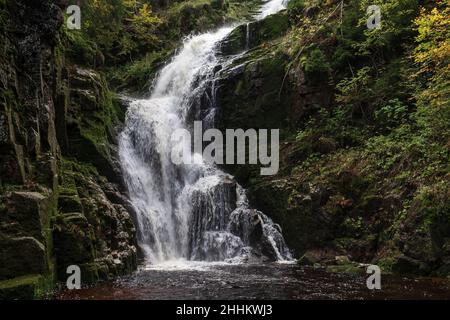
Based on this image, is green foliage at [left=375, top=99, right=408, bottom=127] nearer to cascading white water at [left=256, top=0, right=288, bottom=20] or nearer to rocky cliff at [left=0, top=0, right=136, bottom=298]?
rocky cliff at [left=0, top=0, right=136, bottom=298]

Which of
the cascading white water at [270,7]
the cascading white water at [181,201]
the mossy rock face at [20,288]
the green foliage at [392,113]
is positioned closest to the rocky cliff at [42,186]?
the mossy rock face at [20,288]

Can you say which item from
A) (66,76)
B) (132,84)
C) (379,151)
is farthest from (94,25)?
(379,151)

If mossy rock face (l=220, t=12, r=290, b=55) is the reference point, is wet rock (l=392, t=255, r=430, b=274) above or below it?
below

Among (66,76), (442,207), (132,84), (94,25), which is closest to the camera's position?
(442,207)

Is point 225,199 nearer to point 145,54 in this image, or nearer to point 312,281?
point 312,281

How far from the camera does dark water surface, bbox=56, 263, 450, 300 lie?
818 centimetres

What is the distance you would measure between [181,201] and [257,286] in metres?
7.54

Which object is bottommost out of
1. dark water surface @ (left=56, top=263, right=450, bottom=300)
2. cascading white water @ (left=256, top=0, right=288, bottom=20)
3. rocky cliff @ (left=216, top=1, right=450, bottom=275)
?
dark water surface @ (left=56, top=263, right=450, bottom=300)

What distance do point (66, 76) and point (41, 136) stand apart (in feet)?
12.9

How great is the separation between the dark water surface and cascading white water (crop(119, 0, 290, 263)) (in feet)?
9.98

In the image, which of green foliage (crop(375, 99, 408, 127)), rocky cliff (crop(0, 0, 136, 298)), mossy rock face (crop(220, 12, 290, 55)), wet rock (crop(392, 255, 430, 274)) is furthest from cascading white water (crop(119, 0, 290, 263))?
green foliage (crop(375, 99, 408, 127))

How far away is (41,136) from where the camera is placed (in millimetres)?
11016

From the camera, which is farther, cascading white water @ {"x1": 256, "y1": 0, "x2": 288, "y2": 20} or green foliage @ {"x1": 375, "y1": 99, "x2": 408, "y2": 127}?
cascading white water @ {"x1": 256, "y1": 0, "x2": 288, "y2": 20}

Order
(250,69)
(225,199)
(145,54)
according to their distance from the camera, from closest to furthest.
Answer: (225,199) < (250,69) < (145,54)
